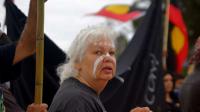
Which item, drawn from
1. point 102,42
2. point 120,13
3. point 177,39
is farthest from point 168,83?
point 120,13

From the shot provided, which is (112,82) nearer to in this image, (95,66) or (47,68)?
(47,68)

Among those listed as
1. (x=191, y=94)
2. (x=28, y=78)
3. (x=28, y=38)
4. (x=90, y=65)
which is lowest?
(x=28, y=78)

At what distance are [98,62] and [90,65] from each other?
0.06m

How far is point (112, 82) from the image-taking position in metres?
7.18

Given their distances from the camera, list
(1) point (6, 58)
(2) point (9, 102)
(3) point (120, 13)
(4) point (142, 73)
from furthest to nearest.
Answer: (3) point (120, 13), (4) point (142, 73), (2) point (9, 102), (1) point (6, 58)

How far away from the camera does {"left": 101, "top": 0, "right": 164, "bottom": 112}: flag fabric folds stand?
734cm

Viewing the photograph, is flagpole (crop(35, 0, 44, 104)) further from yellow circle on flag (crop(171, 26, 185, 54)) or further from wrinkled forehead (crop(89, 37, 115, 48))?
yellow circle on flag (crop(171, 26, 185, 54))

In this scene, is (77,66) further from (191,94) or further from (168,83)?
(168,83)

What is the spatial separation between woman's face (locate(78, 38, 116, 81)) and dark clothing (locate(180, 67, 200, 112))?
2.64 feet

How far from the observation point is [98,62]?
4.41 meters

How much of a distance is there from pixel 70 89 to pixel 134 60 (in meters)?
3.73

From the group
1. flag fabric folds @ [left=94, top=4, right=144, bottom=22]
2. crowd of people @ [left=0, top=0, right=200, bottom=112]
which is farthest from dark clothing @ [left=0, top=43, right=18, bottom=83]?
flag fabric folds @ [left=94, top=4, right=144, bottom=22]

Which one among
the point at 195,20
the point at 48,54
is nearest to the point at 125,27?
the point at 195,20

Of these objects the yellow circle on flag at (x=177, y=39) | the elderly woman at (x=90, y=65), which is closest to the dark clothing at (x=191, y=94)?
the elderly woman at (x=90, y=65)
